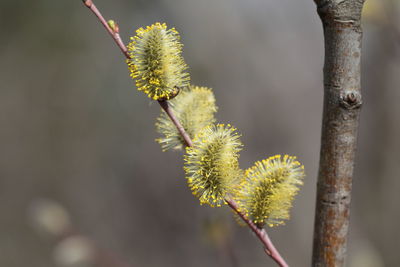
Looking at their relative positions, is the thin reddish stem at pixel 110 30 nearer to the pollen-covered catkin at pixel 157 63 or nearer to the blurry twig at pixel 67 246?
the pollen-covered catkin at pixel 157 63

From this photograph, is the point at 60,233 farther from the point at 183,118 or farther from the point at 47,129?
the point at 47,129

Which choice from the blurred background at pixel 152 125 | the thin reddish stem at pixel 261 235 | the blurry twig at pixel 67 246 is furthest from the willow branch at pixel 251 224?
the blurred background at pixel 152 125

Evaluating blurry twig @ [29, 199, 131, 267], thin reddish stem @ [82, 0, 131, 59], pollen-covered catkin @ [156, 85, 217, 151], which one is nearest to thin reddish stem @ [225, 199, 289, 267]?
pollen-covered catkin @ [156, 85, 217, 151]

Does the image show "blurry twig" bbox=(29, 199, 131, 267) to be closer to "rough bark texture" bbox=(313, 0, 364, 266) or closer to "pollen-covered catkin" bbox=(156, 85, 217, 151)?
"pollen-covered catkin" bbox=(156, 85, 217, 151)

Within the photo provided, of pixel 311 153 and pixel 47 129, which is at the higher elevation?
pixel 47 129

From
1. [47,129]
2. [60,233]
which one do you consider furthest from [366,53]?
[47,129]

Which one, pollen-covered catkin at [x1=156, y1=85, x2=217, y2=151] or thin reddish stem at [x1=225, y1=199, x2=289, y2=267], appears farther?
pollen-covered catkin at [x1=156, y1=85, x2=217, y2=151]
